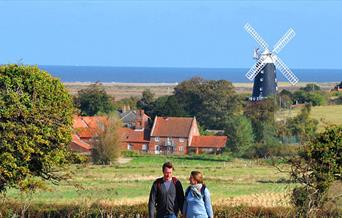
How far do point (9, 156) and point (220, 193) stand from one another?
65.4ft

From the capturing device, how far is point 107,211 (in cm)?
2116

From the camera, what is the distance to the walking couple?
12.7 m

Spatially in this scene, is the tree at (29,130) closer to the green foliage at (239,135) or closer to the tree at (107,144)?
the tree at (107,144)

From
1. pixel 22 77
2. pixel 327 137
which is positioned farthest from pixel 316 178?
pixel 22 77

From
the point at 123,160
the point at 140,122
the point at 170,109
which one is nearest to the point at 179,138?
the point at 140,122

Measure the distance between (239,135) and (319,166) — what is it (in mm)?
49003

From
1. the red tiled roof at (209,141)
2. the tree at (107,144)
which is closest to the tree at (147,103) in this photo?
the red tiled roof at (209,141)

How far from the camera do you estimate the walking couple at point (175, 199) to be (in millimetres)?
12672

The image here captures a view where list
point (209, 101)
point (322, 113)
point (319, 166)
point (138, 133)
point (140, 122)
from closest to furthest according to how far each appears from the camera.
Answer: point (319, 166) < point (138, 133) < point (140, 122) < point (322, 113) < point (209, 101)

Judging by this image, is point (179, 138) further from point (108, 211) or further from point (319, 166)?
point (108, 211)

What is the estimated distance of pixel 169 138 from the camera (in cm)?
7881

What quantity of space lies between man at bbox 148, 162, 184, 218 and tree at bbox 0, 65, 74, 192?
7.14 meters

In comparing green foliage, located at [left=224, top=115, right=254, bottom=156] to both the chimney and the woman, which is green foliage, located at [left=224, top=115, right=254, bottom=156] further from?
the woman

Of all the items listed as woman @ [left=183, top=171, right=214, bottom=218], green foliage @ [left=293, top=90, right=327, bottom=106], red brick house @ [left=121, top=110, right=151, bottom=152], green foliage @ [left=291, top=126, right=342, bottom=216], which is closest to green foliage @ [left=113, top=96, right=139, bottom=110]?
red brick house @ [left=121, top=110, right=151, bottom=152]
